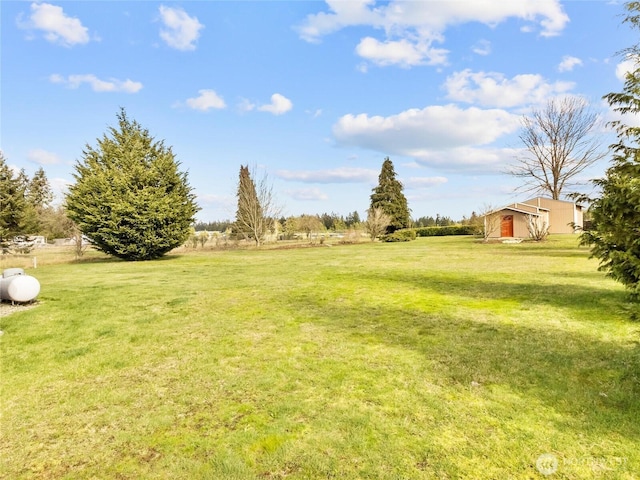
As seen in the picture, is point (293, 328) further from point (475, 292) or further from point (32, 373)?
point (475, 292)

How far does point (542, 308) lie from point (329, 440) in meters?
5.59

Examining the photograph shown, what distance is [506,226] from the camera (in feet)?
95.3

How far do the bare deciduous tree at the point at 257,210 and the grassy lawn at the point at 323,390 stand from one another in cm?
2175

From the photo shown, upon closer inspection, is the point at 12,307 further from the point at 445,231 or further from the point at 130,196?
the point at 445,231

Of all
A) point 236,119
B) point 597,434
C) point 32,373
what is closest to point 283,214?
point 236,119

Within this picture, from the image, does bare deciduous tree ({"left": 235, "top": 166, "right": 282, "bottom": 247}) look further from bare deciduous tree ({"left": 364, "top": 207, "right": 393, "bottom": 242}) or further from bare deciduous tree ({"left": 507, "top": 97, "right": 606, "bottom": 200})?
bare deciduous tree ({"left": 507, "top": 97, "right": 606, "bottom": 200})

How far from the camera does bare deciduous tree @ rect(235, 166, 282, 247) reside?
28656 mm

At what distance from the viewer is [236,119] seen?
2097cm

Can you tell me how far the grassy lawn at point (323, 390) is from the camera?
2.35m

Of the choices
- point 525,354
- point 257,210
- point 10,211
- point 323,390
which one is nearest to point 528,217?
point 257,210

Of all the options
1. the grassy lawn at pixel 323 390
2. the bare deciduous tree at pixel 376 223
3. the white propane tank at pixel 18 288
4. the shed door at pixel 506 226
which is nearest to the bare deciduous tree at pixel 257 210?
the bare deciduous tree at pixel 376 223

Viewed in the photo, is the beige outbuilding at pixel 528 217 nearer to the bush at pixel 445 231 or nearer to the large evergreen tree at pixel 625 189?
the bush at pixel 445 231

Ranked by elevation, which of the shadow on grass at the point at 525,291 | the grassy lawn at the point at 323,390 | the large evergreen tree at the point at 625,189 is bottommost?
the grassy lawn at the point at 323,390

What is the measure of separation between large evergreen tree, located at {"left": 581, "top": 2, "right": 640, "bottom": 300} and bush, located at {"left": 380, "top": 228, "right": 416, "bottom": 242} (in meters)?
28.1
